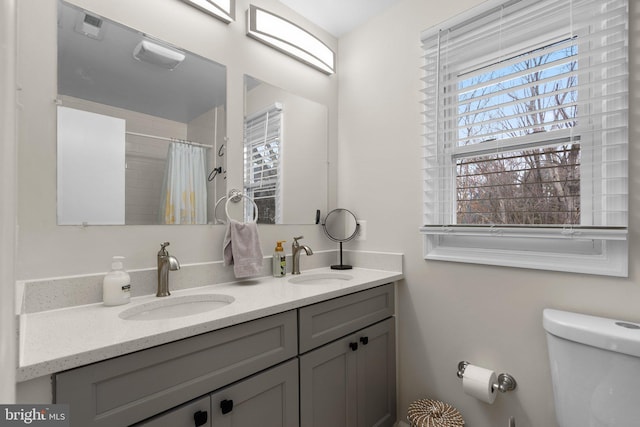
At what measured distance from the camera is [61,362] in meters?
0.72

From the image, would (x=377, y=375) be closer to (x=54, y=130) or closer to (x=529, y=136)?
(x=529, y=136)

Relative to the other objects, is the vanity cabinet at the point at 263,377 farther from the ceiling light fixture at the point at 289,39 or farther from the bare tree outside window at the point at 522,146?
the ceiling light fixture at the point at 289,39

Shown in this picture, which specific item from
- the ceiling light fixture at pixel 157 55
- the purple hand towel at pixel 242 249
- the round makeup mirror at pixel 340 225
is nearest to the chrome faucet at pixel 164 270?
the purple hand towel at pixel 242 249

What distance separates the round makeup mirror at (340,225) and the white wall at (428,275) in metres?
0.08

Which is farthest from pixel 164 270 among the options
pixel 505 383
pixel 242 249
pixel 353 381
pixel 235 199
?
pixel 505 383

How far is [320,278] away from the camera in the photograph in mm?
1769

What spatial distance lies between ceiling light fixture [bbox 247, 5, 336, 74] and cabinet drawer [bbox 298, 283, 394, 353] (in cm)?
133

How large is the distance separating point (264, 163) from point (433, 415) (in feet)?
4.70

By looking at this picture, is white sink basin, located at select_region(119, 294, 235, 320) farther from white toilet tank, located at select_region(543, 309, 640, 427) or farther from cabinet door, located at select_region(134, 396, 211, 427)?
white toilet tank, located at select_region(543, 309, 640, 427)

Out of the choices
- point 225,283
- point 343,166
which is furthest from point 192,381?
point 343,166

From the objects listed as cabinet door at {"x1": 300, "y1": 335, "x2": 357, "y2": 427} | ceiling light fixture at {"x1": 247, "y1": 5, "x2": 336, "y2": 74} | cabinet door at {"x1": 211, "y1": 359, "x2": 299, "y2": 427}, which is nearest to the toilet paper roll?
cabinet door at {"x1": 300, "y1": 335, "x2": 357, "y2": 427}

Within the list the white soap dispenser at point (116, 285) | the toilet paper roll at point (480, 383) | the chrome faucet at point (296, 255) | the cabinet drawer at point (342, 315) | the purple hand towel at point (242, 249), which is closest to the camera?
the white soap dispenser at point (116, 285)

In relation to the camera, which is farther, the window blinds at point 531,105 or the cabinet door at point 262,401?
the window blinds at point 531,105

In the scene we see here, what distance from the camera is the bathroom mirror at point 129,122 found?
113cm
